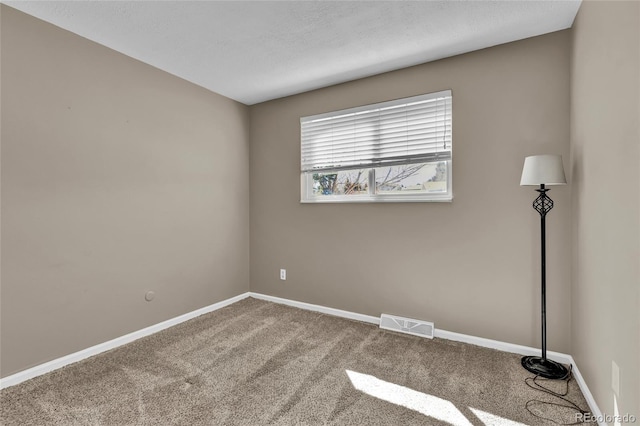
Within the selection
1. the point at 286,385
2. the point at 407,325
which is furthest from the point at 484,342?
the point at 286,385

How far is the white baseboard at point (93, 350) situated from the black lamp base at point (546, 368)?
301cm

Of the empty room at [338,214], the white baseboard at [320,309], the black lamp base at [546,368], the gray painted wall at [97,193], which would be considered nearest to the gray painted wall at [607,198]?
the empty room at [338,214]

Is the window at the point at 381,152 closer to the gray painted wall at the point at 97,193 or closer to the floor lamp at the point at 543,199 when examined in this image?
the floor lamp at the point at 543,199

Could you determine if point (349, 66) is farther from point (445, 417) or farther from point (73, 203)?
point (445, 417)

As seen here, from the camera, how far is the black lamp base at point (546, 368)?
2090 millimetres

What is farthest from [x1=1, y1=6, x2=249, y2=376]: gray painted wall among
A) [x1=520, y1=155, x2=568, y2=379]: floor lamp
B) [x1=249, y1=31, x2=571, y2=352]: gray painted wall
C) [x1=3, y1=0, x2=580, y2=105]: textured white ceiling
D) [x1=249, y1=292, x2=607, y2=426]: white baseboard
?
[x1=520, y1=155, x2=568, y2=379]: floor lamp

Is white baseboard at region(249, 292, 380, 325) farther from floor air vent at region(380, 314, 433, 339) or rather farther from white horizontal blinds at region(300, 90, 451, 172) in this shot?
white horizontal blinds at region(300, 90, 451, 172)

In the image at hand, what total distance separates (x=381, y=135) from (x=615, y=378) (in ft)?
7.78

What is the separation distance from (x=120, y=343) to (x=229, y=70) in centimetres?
265

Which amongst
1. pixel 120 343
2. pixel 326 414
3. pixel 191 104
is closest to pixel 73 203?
pixel 120 343

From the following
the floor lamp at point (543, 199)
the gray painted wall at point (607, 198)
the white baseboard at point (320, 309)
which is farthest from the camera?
the white baseboard at point (320, 309)

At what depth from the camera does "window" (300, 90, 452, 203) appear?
9.12 ft

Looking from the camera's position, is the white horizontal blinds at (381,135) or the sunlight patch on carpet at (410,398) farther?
the white horizontal blinds at (381,135)

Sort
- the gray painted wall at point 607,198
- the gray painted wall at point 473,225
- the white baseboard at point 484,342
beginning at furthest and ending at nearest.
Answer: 1. the gray painted wall at point 473,225
2. the white baseboard at point 484,342
3. the gray painted wall at point 607,198
